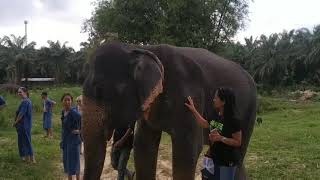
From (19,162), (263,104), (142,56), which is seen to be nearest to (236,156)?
(142,56)

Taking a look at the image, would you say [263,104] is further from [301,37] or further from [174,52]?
[174,52]

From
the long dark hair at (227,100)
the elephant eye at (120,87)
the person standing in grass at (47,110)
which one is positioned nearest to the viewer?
the elephant eye at (120,87)

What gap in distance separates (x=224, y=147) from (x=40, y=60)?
177 feet

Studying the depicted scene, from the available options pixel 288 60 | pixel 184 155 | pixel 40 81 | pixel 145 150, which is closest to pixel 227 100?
pixel 184 155

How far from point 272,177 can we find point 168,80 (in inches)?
188

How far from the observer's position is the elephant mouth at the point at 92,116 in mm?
4906

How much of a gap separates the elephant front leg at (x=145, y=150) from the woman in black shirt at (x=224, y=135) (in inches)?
35.0

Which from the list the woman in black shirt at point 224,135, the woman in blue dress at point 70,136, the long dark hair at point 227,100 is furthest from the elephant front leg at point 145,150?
the woman in blue dress at point 70,136

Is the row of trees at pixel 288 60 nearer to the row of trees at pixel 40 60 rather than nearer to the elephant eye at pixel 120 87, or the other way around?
the row of trees at pixel 40 60

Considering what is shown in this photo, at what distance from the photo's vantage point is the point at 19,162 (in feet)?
37.8

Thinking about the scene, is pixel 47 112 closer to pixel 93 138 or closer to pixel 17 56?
pixel 93 138

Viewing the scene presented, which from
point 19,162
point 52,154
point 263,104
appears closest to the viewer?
point 19,162

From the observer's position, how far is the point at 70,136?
8.70m

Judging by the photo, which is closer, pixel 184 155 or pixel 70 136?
pixel 184 155
